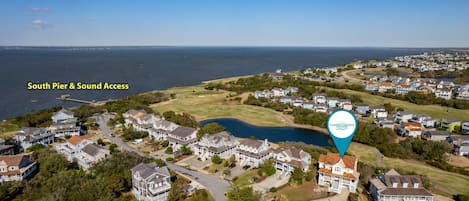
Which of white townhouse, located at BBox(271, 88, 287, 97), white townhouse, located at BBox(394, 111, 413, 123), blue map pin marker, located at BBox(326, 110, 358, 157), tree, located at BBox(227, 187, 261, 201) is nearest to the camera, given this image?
blue map pin marker, located at BBox(326, 110, 358, 157)

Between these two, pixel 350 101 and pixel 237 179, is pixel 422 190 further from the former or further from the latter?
pixel 350 101

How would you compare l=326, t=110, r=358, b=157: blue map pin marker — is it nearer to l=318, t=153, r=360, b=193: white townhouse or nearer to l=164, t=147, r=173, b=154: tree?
l=318, t=153, r=360, b=193: white townhouse

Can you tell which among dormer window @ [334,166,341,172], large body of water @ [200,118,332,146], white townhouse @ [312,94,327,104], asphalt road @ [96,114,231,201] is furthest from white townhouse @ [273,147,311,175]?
white townhouse @ [312,94,327,104]

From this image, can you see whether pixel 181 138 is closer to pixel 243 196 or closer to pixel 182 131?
pixel 182 131

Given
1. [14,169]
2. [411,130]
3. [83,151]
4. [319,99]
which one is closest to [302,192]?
[83,151]

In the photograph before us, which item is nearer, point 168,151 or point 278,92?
point 168,151

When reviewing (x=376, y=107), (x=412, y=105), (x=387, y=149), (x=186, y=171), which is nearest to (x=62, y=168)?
(x=186, y=171)

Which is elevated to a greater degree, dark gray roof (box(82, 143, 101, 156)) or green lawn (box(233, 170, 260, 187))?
dark gray roof (box(82, 143, 101, 156))
